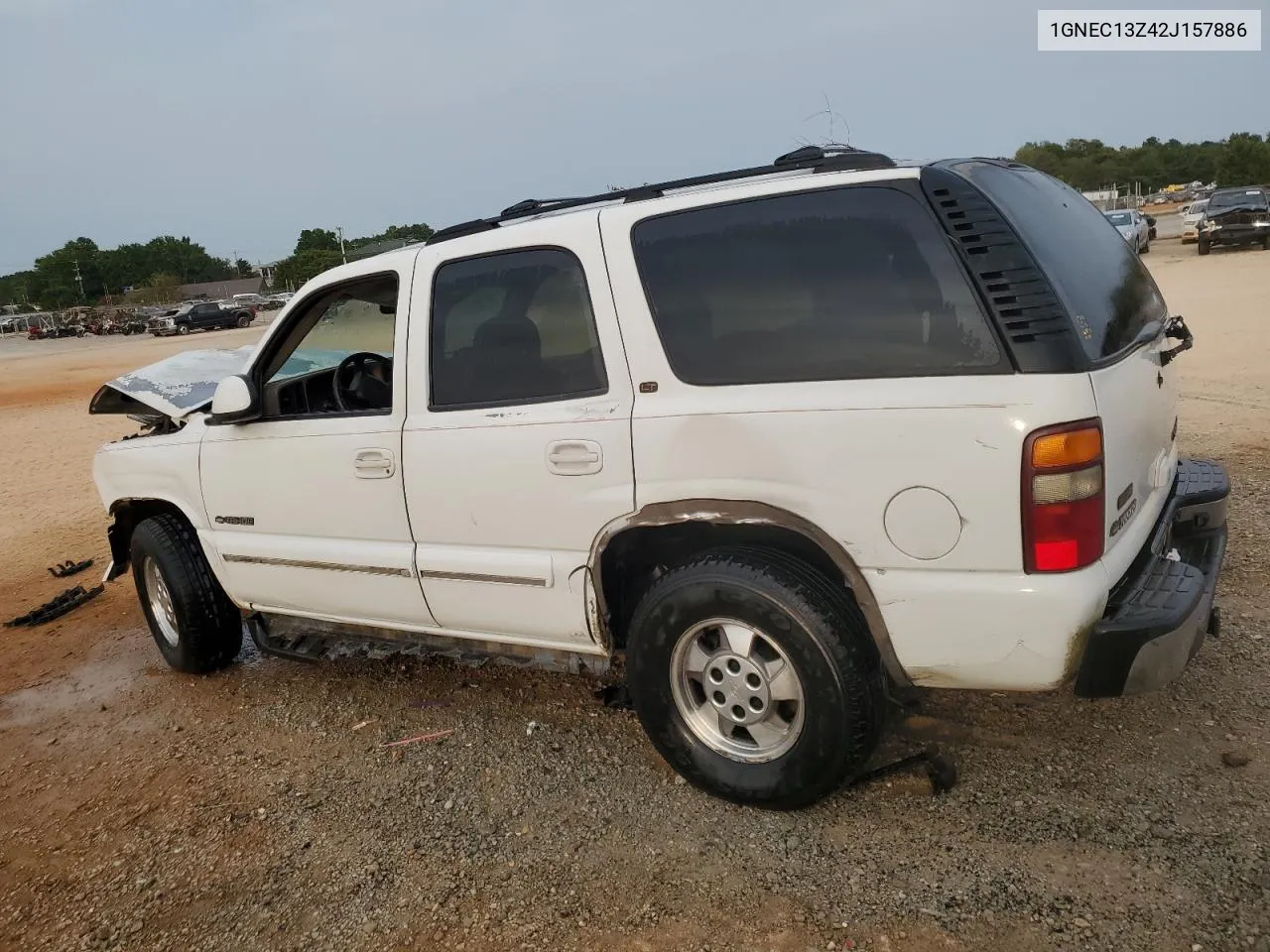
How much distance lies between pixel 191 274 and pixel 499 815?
146313 millimetres

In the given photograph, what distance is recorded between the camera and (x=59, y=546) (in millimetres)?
7840

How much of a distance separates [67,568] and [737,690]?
20.0 feet

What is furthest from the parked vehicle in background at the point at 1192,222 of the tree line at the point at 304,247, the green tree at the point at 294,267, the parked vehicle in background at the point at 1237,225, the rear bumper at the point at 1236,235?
the green tree at the point at 294,267

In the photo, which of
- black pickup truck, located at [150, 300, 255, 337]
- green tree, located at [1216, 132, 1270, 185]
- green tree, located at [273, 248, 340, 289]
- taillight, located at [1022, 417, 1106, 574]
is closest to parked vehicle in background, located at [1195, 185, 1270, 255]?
taillight, located at [1022, 417, 1106, 574]

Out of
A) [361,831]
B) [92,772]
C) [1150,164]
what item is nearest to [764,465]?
[361,831]

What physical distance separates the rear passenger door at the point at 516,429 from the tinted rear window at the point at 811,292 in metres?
0.27

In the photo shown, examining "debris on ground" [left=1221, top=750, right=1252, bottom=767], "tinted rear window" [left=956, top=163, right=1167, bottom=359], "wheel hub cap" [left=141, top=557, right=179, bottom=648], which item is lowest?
"debris on ground" [left=1221, top=750, right=1252, bottom=767]

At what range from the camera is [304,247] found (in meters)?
105

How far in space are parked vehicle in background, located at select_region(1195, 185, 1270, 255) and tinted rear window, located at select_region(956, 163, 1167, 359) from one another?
2619 centimetres

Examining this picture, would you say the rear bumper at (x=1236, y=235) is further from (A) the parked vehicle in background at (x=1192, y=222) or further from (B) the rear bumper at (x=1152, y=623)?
(B) the rear bumper at (x=1152, y=623)

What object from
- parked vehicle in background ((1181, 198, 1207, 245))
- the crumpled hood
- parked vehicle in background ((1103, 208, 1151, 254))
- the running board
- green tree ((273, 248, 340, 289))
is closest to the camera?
the running board

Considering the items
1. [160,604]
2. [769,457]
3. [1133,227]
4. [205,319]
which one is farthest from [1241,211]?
[205,319]

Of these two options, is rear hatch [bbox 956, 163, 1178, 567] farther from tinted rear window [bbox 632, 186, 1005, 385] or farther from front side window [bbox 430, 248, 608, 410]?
front side window [bbox 430, 248, 608, 410]

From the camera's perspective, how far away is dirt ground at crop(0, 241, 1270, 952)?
8.55ft
